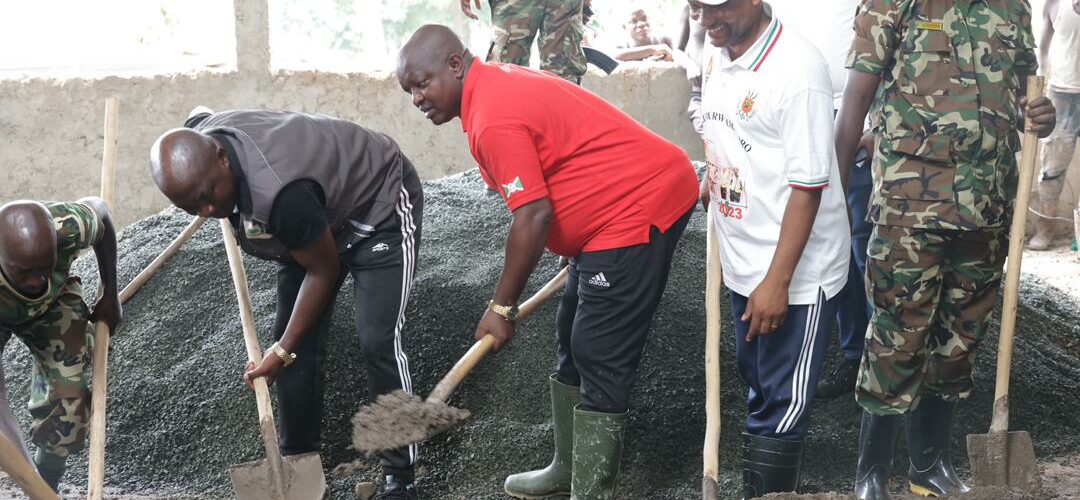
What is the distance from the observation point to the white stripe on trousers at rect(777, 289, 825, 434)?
89.9 inches

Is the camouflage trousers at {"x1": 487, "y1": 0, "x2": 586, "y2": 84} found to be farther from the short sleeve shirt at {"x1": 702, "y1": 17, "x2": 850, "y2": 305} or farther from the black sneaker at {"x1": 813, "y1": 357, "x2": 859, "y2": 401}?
the short sleeve shirt at {"x1": 702, "y1": 17, "x2": 850, "y2": 305}

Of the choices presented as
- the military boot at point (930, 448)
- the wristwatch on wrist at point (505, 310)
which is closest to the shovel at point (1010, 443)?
the military boot at point (930, 448)

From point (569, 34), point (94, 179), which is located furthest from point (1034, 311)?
point (94, 179)

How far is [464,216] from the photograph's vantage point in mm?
4363

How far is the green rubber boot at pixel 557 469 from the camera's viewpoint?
2883mm

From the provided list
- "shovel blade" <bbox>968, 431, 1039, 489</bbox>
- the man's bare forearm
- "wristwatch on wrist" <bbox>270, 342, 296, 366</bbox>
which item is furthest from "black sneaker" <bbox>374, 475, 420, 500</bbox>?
"shovel blade" <bbox>968, 431, 1039, 489</bbox>

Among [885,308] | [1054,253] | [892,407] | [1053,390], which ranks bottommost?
[1054,253]

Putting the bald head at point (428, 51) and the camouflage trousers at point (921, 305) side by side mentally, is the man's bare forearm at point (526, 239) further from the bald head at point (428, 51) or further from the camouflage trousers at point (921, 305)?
the camouflage trousers at point (921, 305)

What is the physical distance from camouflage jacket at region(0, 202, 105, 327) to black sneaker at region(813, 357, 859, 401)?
2.24 meters

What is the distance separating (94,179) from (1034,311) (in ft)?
15.2

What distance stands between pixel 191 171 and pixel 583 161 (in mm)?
902

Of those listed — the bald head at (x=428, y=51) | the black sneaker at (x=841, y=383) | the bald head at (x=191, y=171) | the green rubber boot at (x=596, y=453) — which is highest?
the bald head at (x=428, y=51)

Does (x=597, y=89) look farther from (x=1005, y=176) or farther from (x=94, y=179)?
(x=1005, y=176)

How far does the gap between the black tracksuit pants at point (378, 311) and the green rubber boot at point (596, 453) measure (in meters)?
0.53
